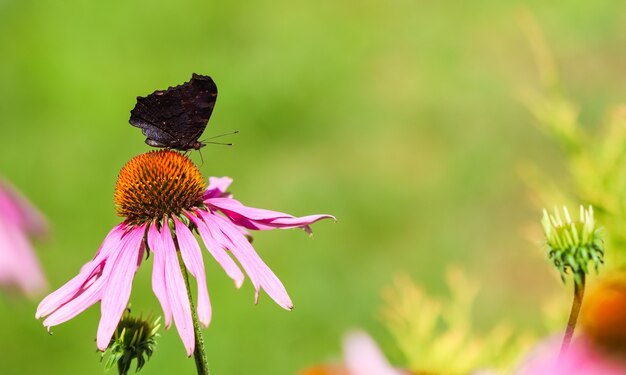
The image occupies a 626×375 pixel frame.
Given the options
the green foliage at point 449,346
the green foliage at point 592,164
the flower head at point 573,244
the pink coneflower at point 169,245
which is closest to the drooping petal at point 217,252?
the pink coneflower at point 169,245

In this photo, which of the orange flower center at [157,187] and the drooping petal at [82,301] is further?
the orange flower center at [157,187]

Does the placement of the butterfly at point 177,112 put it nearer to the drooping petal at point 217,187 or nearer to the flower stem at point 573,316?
the drooping petal at point 217,187

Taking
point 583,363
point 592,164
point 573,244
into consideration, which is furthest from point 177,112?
point 592,164

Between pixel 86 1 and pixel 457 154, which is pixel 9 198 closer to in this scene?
pixel 457 154

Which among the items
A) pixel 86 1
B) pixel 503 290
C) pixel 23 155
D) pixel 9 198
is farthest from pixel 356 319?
pixel 86 1

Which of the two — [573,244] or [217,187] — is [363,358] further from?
[217,187]

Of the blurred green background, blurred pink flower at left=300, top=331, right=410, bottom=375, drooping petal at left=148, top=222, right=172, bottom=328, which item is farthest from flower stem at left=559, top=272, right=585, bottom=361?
the blurred green background
